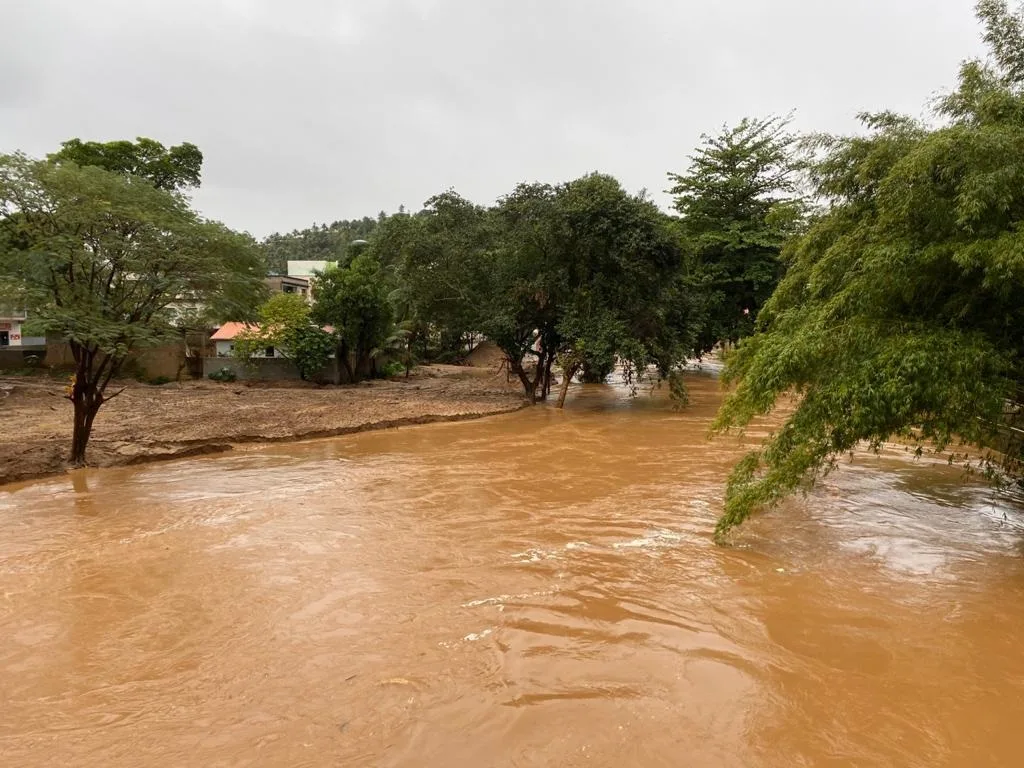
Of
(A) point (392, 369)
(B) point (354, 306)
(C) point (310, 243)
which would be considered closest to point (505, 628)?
(B) point (354, 306)

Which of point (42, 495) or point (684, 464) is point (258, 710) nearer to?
point (42, 495)

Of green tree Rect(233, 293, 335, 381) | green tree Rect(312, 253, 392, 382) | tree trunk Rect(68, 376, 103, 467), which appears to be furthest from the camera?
green tree Rect(312, 253, 392, 382)

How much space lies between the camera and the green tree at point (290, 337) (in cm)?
2441

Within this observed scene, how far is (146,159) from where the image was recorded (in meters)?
29.0

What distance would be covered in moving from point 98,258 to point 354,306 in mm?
15259

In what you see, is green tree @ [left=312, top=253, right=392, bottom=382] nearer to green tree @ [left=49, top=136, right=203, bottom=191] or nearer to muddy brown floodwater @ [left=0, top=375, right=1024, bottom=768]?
green tree @ [left=49, top=136, right=203, bottom=191]

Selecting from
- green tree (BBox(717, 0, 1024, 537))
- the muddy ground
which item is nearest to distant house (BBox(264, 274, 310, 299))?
the muddy ground

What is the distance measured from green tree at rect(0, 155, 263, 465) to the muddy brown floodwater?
2.60 m

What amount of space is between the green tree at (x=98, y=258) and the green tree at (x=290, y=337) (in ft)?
43.5

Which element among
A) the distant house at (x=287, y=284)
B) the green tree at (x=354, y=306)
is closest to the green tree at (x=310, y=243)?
the distant house at (x=287, y=284)

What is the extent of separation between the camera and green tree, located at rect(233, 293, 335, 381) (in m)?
24.4

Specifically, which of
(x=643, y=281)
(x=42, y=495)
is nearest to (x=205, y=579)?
(x=42, y=495)

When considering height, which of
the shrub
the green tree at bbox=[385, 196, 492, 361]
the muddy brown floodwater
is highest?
the green tree at bbox=[385, 196, 492, 361]

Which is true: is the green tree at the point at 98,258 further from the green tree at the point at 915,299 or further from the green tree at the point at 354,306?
the green tree at the point at 354,306
